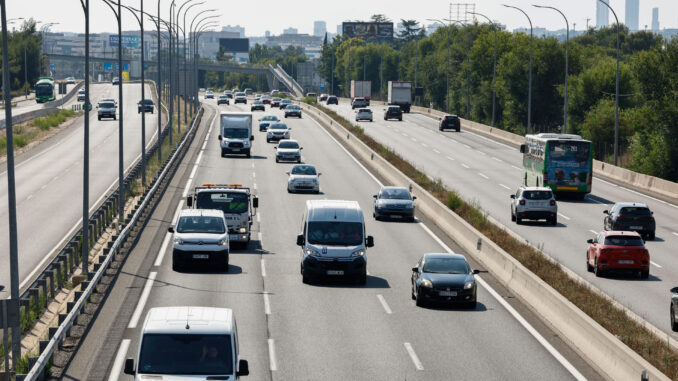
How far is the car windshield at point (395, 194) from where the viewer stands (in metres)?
46.7

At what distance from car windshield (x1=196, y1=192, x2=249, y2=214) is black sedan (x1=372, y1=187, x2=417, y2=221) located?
→ 10.4 metres

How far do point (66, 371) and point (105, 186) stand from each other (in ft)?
131

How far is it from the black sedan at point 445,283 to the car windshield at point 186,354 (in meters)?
12.5

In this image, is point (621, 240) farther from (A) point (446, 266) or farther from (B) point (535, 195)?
(B) point (535, 195)

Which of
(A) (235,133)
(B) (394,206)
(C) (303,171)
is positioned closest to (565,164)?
(B) (394,206)

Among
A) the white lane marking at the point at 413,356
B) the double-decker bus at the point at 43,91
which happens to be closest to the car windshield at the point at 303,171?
the white lane marking at the point at 413,356

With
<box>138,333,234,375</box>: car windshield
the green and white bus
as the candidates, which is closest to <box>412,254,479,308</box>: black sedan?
<box>138,333,234,375</box>: car windshield

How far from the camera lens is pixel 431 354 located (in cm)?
2183

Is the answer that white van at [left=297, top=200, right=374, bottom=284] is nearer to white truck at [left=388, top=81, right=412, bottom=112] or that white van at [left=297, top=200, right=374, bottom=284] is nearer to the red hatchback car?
the red hatchback car

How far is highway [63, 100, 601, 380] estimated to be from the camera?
808 inches

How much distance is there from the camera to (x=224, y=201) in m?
37.1

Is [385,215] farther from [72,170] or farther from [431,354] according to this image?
[72,170]

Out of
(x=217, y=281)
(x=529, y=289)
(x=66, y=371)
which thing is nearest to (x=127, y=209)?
(x=217, y=281)

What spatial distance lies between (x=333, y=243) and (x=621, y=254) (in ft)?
30.2
